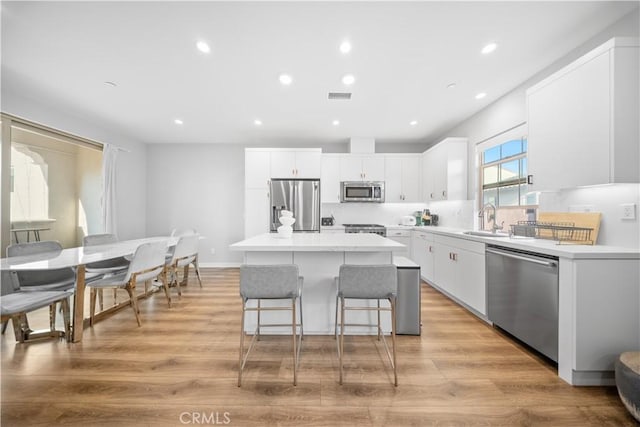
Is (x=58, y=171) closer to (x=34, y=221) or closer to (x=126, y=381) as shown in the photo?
(x=34, y=221)

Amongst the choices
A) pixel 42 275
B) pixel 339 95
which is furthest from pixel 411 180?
pixel 42 275

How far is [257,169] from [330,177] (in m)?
1.45

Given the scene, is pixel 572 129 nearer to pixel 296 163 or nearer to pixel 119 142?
pixel 296 163

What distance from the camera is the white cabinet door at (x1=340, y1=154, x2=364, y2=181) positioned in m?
5.15

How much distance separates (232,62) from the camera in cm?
255

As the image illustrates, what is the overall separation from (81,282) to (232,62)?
2.52m

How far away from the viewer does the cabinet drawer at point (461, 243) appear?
2.74m

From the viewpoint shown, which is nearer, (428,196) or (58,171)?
(58,171)

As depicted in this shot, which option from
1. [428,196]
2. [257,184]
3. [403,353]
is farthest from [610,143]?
[257,184]

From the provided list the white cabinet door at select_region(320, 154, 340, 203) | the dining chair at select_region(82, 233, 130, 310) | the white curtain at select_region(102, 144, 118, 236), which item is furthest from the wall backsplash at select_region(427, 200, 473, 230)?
the white curtain at select_region(102, 144, 118, 236)

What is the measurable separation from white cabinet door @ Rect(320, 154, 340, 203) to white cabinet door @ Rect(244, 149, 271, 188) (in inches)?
43.1

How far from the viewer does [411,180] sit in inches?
203

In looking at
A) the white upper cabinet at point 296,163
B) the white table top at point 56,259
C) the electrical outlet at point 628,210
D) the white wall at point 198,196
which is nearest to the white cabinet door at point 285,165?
the white upper cabinet at point 296,163

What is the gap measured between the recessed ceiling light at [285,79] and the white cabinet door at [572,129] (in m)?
2.40
